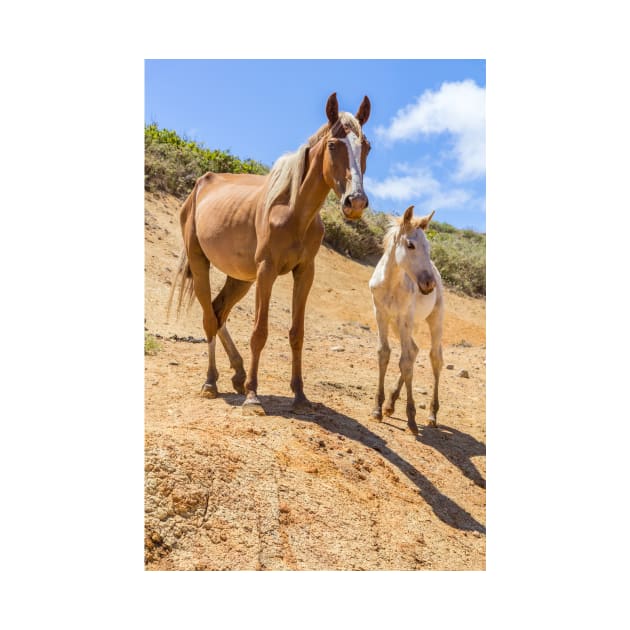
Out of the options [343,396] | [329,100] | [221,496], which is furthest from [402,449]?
[329,100]

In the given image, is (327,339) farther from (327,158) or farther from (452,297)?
(452,297)

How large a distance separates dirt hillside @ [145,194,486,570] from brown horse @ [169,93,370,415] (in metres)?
0.44

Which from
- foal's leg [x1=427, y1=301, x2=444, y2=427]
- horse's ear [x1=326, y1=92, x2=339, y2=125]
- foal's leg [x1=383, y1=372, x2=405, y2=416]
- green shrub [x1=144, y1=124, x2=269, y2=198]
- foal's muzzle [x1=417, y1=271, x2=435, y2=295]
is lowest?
foal's leg [x1=383, y1=372, x2=405, y2=416]

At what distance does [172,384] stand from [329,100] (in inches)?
113

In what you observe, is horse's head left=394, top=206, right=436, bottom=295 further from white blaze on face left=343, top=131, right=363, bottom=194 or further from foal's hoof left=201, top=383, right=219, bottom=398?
foal's hoof left=201, top=383, right=219, bottom=398

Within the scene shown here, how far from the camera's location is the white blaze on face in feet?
13.0

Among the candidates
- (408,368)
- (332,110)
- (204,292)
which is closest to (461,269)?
(408,368)

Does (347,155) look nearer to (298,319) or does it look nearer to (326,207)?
(298,319)

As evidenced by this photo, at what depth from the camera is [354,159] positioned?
405cm

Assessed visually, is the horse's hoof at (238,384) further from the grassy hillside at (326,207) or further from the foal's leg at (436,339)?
the grassy hillside at (326,207)

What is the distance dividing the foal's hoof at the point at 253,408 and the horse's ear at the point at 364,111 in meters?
2.11

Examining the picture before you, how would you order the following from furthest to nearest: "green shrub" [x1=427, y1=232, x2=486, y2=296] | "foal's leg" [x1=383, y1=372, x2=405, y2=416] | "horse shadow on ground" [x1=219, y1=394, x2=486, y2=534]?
"green shrub" [x1=427, y1=232, x2=486, y2=296], "foal's leg" [x1=383, y1=372, x2=405, y2=416], "horse shadow on ground" [x1=219, y1=394, x2=486, y2=534]

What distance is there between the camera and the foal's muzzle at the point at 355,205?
3.89 meters

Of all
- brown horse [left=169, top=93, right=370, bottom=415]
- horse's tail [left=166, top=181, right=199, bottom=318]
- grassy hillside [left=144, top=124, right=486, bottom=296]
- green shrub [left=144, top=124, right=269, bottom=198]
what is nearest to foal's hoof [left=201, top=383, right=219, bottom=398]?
brown horse [left=169, top=93, right=370, bottom=415]
